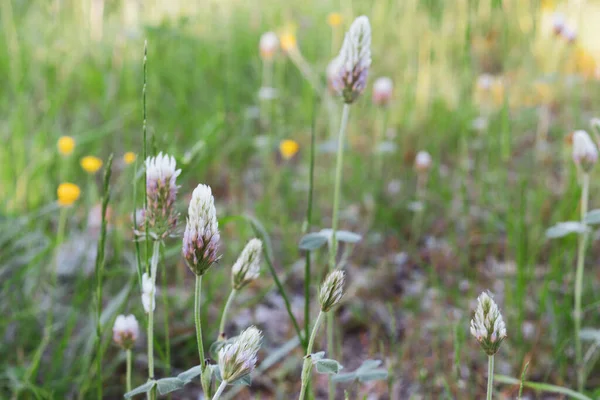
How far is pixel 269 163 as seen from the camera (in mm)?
2803

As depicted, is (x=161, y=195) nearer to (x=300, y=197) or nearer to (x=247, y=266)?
(x=247, y=266)

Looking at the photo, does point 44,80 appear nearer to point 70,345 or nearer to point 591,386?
point 70,345

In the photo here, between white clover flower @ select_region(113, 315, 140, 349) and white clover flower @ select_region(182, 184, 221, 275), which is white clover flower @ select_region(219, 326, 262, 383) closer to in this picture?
white clover flower @ select_region(182, 184, 221, 275)

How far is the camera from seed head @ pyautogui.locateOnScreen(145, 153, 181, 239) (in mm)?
849

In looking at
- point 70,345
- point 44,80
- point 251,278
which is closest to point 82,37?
point 44,80

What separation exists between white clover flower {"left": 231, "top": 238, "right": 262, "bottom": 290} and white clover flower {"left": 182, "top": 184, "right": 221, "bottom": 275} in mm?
172

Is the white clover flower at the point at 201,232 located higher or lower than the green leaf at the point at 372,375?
higher

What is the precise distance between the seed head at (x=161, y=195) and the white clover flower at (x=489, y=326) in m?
0.47

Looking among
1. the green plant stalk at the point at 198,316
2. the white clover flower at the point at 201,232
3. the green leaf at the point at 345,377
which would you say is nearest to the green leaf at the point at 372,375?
the green leaf at the point at 345,377

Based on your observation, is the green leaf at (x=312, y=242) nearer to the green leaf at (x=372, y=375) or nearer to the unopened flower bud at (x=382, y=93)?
the green leaf at (x=372, y=375)

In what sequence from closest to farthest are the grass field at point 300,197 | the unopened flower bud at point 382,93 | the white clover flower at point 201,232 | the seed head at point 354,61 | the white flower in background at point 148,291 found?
the white clover flower at point 201,232 < the white flower in background at point 148,291 < the seed head at point 354,61 < the grass field at point 300,197 < the unopened flower bud at point 382,93

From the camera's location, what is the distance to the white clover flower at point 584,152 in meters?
1.43

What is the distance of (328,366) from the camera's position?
0.89 metres

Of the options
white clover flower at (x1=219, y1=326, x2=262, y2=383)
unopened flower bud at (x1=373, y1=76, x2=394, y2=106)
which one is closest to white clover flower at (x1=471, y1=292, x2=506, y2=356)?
white clover flower at (x1=219, y1=326, x2=262, y2=383)
